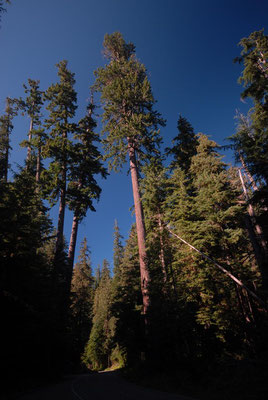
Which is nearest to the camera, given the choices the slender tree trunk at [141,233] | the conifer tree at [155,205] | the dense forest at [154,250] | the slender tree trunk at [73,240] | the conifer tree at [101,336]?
the dense forest at [154,250]

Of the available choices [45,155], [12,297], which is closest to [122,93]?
[45,155]

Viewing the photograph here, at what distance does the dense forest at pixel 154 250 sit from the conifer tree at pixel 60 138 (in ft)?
0.32

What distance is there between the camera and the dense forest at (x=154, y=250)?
25.6 feet

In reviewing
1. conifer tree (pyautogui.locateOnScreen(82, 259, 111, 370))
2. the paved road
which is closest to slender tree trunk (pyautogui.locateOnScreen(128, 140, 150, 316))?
the paved road

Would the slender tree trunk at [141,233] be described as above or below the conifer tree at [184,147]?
below

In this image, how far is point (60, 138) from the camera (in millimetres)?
16875

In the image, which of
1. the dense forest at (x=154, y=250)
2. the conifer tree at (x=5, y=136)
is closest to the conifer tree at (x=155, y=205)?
the dense forest at (x=154, y=250)

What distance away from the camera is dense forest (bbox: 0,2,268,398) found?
782 centimetres

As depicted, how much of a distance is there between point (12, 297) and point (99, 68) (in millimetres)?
17794

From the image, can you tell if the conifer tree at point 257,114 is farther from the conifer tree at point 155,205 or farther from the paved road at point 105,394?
the paved road at point 105,394

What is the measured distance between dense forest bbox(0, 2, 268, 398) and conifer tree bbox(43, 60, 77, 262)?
0.32 ft

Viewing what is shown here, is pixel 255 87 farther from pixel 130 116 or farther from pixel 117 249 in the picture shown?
pixel 117 249

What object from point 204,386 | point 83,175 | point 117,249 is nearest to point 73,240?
point 83,175

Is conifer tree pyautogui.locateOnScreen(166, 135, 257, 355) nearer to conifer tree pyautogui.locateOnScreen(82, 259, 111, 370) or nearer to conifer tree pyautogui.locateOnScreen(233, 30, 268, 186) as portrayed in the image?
conifer tree pyautogui.locateOnScreen(233, 30, 268, 186)
